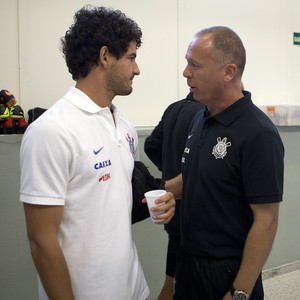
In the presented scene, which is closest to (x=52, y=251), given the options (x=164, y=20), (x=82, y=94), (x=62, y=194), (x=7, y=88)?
(x=62, y=194)

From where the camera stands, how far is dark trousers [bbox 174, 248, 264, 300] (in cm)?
127

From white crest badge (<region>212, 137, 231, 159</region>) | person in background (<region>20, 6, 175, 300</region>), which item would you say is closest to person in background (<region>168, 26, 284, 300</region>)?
white crest badge (<region>212, 137, 231, 159</region>)

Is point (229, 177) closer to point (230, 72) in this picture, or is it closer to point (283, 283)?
point (230, 72)

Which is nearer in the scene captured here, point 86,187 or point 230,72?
point 86,187

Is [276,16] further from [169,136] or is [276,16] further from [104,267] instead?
[104,267]

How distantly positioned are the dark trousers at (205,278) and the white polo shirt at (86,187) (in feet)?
0.86

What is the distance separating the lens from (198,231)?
1.33 meters

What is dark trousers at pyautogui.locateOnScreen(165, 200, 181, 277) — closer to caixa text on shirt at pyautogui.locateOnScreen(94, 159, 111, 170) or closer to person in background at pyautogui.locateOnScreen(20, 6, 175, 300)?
person in background at pyautogui.locateOnScreen(20, 6, 175, 300)

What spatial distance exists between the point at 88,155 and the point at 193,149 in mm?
507

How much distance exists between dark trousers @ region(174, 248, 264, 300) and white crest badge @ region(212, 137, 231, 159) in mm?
408

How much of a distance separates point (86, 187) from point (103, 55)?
0.48 meters

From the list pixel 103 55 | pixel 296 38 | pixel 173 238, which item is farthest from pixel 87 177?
pixel 296 38

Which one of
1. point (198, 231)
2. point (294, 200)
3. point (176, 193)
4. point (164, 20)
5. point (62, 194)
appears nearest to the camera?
point (62, 194)

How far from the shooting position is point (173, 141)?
6.48ft
